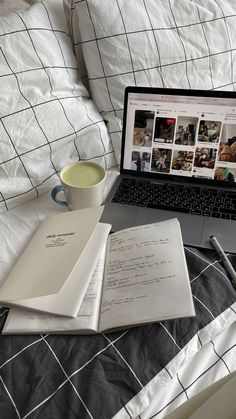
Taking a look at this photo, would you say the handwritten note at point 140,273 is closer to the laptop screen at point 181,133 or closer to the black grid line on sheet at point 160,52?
the laptop screen at point 181,133

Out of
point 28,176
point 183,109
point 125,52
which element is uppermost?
point 125,52

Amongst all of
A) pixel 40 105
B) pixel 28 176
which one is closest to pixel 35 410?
pixel 28 176

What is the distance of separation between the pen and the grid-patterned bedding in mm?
51

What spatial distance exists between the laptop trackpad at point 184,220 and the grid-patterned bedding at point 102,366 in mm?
149

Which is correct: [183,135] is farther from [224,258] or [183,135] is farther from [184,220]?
[224,258]

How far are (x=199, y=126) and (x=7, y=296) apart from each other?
532mm

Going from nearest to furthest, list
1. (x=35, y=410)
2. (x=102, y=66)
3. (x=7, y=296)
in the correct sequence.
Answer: (x=35, y=410)
(x=7, y=296)
(x=102, y=66)

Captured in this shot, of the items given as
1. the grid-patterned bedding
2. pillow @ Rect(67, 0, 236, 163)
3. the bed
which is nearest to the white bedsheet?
the bed

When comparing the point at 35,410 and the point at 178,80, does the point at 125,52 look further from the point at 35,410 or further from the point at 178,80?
the point at 35,410

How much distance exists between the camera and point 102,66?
0.86 m

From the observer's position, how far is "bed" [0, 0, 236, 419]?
A: 453 mm

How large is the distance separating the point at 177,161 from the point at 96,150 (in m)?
0.20

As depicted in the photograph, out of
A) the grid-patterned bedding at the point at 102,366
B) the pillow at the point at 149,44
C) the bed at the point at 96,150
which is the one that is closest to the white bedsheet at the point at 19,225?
the bed at the point at 96,150

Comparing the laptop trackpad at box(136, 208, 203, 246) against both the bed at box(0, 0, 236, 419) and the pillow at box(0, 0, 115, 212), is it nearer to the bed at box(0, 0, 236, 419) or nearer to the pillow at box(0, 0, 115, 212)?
the bed at box(0, 0, 236, 419)
